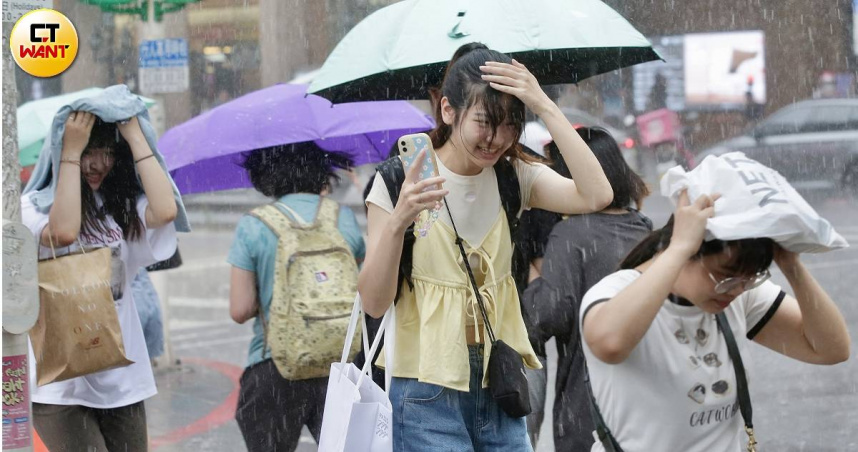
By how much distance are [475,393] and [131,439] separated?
70.1 inches

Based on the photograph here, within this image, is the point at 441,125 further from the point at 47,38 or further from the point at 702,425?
the point at 47,38

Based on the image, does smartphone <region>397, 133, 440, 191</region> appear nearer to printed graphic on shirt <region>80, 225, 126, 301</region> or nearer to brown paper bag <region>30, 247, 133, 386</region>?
brown paper bag <region>30, 247, 133, 386</region>

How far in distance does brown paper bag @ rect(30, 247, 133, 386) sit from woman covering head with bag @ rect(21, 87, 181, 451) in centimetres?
12

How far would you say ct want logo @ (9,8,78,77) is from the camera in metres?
4.95

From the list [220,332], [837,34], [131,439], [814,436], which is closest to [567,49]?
[131,439]

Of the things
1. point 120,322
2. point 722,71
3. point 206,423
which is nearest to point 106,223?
point 120,322

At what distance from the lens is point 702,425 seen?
2717 mm

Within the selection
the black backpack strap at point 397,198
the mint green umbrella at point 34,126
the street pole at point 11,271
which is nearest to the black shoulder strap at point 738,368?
the black backpack strap at point 397,198

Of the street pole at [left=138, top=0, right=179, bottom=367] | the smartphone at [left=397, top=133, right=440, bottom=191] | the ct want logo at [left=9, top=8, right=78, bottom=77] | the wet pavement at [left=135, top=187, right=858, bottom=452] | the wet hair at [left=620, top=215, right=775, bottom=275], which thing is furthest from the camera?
the street pole at [left=138, top=0, right=179, bottom=367]

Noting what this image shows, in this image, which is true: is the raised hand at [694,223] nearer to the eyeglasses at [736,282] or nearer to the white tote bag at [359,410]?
the eyeglasses at [736,282]

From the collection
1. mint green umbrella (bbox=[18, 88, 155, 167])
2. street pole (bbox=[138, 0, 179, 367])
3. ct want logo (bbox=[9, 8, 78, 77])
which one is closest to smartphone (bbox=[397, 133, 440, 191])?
ct want logo (bbox=[9, 8, 78, 77])

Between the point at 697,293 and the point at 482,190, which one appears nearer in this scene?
the point at 697,293

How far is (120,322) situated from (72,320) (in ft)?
1.03

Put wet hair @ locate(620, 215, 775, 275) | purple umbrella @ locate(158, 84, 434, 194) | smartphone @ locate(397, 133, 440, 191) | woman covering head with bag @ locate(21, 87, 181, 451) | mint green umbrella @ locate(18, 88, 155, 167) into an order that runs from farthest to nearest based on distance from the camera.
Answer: mint green umbrella @ locate(18, 88, 155, 167) < purple umbrella @ locate(158, 84, 434, 194) < woman covering head with bag @ locate(21, 87, 181, 451) < smartphone @ locate(397, 133, 440, 191) < wet hair @ locate(620, 215, 775, 275)
